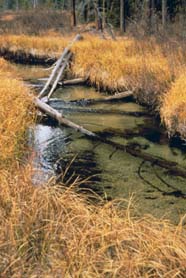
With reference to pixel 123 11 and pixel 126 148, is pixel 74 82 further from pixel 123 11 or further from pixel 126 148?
pixel 123 11

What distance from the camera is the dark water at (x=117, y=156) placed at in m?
Result: 5.14

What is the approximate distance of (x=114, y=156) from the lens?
6.58 metres

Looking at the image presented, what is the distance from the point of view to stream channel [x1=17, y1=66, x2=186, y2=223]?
5.14 meters

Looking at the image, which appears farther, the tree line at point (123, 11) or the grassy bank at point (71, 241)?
the tree line at point (123, 11)

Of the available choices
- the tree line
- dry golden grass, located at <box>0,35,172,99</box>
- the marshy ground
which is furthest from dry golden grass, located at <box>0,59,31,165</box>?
the tree line

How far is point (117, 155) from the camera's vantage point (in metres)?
6.62

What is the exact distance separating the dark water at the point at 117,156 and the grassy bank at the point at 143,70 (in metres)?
0.36

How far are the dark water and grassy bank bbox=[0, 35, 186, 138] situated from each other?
36 cm

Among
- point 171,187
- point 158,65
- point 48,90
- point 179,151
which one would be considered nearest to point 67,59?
point 48,90

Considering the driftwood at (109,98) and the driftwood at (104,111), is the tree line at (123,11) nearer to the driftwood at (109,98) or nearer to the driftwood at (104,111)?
the driftwood at (109,98)

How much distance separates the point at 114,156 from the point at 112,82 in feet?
14.5

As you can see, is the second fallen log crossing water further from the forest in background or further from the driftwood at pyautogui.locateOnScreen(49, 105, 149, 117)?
the forest in background

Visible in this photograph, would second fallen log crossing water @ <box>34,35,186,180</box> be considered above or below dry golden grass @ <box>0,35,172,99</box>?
below

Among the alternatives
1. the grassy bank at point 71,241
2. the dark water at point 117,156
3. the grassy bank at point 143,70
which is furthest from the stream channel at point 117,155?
the grassy bank at point 71,241
